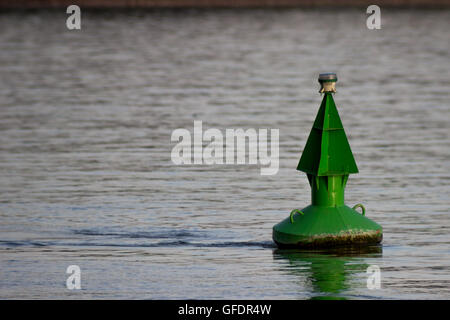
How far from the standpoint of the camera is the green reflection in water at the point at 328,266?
1060 cm

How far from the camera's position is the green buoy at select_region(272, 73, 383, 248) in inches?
469

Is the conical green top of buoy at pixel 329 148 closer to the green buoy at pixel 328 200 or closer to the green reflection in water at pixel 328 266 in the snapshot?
the green buoy at pixel 328 200

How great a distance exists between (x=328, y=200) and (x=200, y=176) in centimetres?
514

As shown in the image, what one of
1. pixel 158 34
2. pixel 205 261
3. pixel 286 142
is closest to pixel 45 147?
pixel 286 142

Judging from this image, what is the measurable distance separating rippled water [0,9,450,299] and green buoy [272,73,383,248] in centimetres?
21

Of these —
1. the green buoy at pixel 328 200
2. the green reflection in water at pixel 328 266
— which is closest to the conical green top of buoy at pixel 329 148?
the green buoy at pixel 328 200

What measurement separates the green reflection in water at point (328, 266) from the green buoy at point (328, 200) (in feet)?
0.37

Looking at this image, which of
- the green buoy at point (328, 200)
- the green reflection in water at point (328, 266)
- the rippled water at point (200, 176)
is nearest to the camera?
the green reflection in water at point (328, 266)

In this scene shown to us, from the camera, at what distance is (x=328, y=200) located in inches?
472

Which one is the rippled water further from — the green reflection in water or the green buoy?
the green buoy

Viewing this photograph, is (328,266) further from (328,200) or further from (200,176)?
(200,176)

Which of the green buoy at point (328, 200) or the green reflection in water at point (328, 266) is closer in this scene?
the green reflection in water at point (328, 266)
